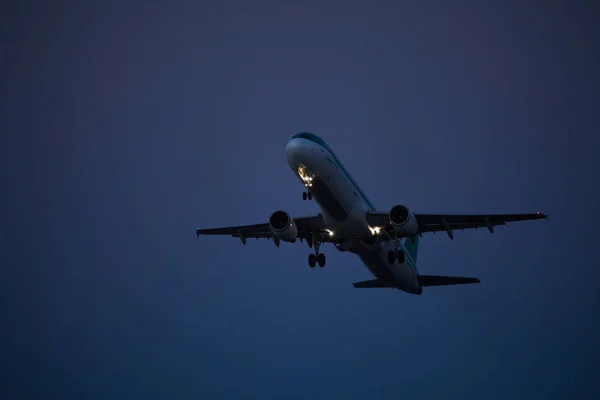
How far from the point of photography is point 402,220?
47281mm

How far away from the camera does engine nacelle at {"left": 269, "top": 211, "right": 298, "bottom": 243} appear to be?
48.2 m

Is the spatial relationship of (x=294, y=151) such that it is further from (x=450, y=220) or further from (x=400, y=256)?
(x=450, y=220)

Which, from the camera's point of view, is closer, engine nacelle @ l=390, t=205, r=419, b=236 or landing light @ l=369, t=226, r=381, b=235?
engine nacelle @ l=390, t=205, r=419, b=236

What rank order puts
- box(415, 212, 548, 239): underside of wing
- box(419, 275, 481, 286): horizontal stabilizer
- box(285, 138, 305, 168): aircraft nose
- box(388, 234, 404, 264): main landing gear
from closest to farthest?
box(285, 138, 305, 168): aircraft nose < box(388, 234, 404, 264): main landing gear < box(415, 212, 548, 239): underside of wing < box(419, 275, 481, 286): horizontal stabilizer

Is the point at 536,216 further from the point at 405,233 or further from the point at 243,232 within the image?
the point at 243,232

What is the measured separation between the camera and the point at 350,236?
49.3 m

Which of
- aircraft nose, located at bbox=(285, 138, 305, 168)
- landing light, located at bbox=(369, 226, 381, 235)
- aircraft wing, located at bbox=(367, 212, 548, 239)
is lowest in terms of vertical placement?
landing light, located at bbox=(369, 226, 381, 235)

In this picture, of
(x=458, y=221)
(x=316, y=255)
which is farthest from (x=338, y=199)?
(x=458, y=221)

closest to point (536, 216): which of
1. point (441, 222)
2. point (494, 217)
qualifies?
point (494, 217)

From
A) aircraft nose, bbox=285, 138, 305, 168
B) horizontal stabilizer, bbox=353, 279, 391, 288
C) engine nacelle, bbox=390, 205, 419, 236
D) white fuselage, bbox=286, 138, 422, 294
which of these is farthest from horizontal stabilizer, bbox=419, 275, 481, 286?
aircraft nose, bbox=285, 138, 305, 168

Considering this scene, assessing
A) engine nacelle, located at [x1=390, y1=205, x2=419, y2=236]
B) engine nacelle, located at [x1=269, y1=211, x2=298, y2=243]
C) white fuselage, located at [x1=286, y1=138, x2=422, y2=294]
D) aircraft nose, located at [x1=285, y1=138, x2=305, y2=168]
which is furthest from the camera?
engine nacelle, located at [x1=269, y1=211, x2=298, y2=243]

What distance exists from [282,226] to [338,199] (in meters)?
4.30

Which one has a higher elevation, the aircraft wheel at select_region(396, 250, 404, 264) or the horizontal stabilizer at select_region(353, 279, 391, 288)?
the aircraft wheel at select_region(396, 250, 404, 264)

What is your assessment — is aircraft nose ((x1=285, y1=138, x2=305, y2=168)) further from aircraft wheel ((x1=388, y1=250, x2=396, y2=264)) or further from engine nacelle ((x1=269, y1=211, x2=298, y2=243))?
aircraft wheel ((x1=388, y1=250, x2=396, y2=264))
